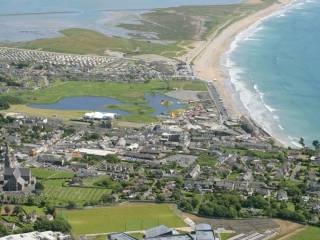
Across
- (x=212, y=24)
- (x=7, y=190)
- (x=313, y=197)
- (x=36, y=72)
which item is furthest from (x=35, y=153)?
(x=212, y=24)

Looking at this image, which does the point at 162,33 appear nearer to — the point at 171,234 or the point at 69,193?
the point at 69,193

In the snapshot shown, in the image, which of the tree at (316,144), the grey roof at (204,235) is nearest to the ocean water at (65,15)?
the tree at (316,144)

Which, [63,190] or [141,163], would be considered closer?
[63,190]

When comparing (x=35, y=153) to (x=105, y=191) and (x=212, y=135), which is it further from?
(x=212, y=135)

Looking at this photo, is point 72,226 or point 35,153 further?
point 35,153

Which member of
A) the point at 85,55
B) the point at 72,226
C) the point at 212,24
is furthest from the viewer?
the point at 212,24

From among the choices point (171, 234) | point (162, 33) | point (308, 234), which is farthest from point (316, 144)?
point (162, 33)
